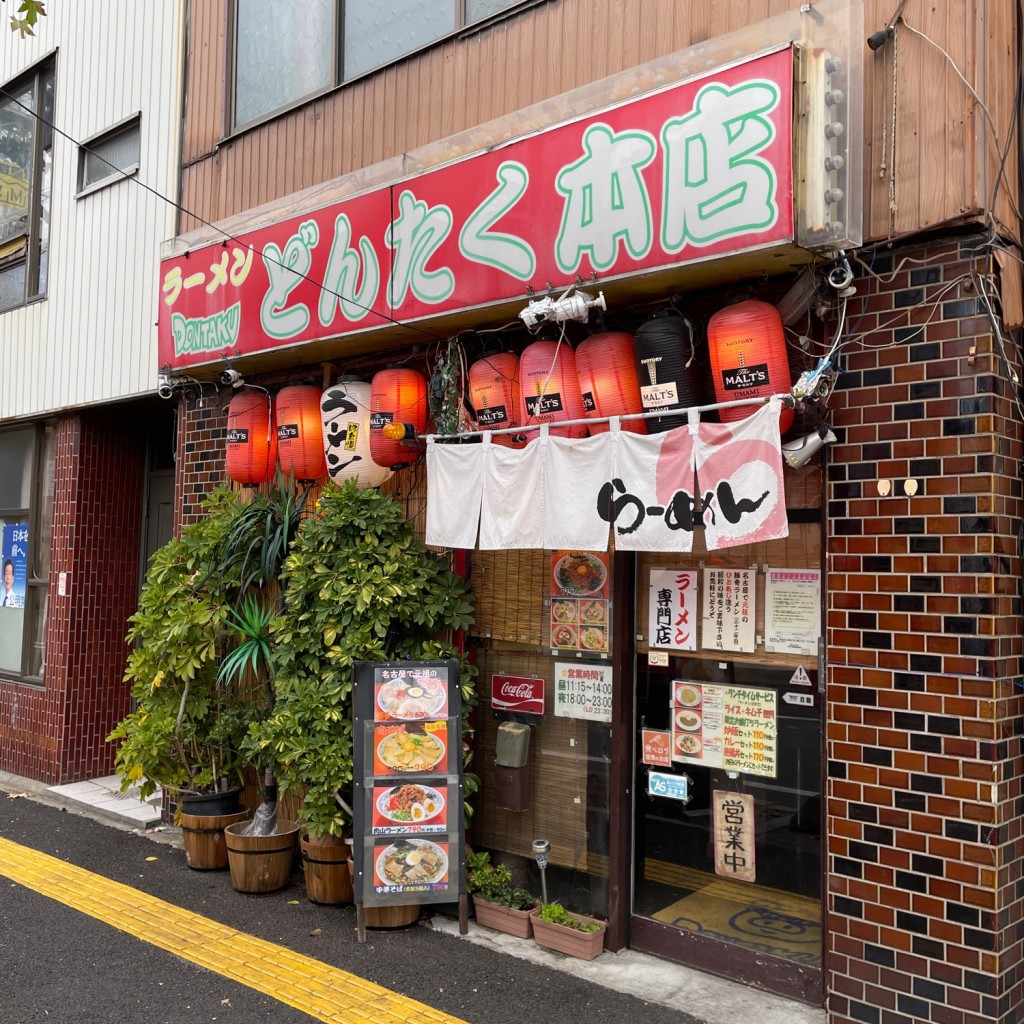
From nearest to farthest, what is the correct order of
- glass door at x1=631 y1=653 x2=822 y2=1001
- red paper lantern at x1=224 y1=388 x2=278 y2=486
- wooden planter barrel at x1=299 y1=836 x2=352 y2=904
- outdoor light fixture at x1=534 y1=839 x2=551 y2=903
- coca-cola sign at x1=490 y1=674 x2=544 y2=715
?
1. glass door at x1=631 y1=653 x2=822 y2=1001
2. outdoor light fixture at x1=534 y1=839 x2=551 y2=903
3. coca-cola sign at x1=490 y1=674 x2=544 y2=715
4. wooden planter barrel at x1=299 y1=836 x2=352 y2=904
5. red paper lantern at x1=224 y1=388 x2=278 y2=486

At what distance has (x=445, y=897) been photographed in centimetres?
585

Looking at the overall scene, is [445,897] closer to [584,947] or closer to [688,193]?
[584,947]

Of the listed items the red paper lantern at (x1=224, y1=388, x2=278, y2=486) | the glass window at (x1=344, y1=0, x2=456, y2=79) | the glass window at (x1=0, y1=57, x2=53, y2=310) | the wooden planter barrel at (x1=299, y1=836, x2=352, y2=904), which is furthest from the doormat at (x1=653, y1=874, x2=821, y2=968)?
the glass window at (x1=0, y1=57, x2=53, y2=310)

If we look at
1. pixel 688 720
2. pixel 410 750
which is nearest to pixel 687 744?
pixel 688 720

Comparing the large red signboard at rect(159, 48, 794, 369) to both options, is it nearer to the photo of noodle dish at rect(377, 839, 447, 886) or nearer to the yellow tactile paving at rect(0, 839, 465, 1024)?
the photo of noodle dish at rect(377, 839, 447, 886)

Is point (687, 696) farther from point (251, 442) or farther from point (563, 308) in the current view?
point (251, 442)

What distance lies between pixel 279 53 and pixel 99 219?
120 inches

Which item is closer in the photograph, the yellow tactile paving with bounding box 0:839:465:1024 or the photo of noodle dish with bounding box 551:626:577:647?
the yellow tactile paving with bounding box 0:839:465:1024

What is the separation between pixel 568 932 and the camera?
18.2ft

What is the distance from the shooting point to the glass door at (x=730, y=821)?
199 inches

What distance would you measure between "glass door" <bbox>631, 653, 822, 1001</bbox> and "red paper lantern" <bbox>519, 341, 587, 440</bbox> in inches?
60.2

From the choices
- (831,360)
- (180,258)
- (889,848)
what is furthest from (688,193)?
(180,258)

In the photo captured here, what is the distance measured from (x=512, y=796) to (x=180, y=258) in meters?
5.36

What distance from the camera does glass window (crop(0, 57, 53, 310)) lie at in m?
10.8
